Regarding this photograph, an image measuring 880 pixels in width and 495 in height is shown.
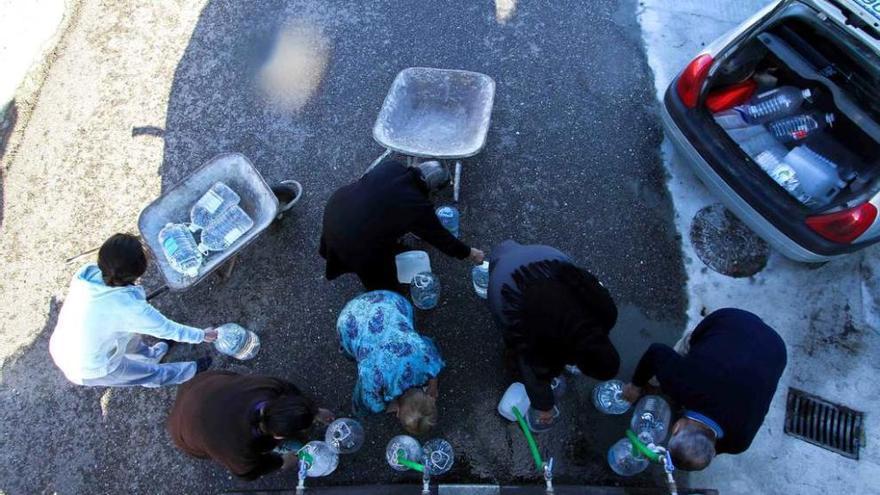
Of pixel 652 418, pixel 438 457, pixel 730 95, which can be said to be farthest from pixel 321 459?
pixel 730 95

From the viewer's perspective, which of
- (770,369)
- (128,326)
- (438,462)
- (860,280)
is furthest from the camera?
(860,280)

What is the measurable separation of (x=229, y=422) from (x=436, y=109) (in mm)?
2827

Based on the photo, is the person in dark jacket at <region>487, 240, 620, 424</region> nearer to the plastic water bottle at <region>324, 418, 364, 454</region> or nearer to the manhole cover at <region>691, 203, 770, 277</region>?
the plastic water bottle at <region>324, 418, 364, 454</region>

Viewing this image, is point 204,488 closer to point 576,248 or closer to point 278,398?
point 278,398

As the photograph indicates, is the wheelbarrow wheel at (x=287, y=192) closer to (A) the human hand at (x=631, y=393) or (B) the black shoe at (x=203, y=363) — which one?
(B) the black shoe at (x=203, y=363)

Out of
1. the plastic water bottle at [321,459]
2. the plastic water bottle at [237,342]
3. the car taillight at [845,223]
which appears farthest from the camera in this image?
the plastic water bottle at [237,342]

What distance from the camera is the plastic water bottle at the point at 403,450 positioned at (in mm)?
3580

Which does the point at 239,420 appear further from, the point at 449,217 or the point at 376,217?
the point at 449,217

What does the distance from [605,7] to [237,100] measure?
373 centimetres

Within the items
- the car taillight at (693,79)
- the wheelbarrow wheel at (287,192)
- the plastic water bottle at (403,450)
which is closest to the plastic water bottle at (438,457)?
the plastic water bottle at (403,450)

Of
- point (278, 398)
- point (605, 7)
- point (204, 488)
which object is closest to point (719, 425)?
point (278, 398)

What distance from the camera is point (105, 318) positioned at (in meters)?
3.09

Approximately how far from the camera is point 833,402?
372cm

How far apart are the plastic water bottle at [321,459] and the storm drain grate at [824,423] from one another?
10.8ft
